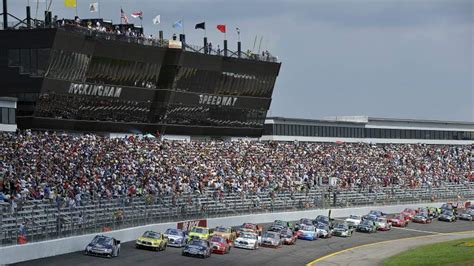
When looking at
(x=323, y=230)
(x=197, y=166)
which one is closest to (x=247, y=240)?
(x=323, y=230)

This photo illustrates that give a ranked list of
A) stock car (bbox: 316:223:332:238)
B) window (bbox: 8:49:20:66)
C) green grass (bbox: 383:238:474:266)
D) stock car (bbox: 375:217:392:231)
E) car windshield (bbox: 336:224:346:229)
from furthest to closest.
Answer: stock car (bbox: 375:217:392:231) → car windshield (bbox: 336:224:346:229) → stock car (bbox: 316:223:332:238) → window (bbox: 8:49:20:66) → green grass (bbox: 383:238:474:266)

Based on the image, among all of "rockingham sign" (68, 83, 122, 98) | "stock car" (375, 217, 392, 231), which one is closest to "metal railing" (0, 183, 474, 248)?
"stock car" (375, 217, 392, 231)

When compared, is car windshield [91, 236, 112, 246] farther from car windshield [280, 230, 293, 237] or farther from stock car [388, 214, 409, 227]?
stock car [388, 214, 409, 227]

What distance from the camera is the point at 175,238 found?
56.8 metres

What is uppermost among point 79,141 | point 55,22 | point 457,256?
point 55,22

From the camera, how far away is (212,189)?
237ft

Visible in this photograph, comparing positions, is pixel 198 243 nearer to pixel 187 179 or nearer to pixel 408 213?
pixel 187 179

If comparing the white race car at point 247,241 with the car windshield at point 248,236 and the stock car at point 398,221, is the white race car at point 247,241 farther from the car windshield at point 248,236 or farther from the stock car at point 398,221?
the stock car at point 398,221

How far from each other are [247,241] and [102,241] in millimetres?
13378

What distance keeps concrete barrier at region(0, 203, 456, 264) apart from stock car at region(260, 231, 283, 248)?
629cm

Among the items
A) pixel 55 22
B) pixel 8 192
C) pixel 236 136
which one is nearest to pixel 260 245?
pixel 8 192

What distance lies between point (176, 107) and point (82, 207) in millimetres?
35250

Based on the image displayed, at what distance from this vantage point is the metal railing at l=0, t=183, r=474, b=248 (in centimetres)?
4594

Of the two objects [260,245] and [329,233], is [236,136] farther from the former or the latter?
[260,245]
